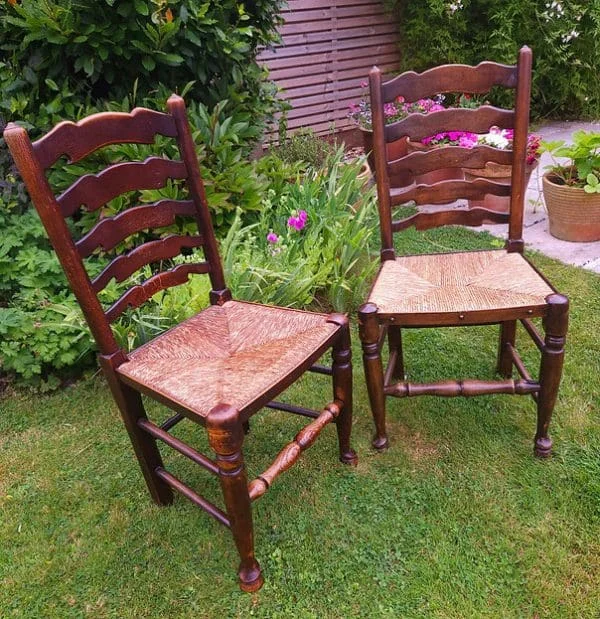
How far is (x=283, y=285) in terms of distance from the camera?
93.4 inches

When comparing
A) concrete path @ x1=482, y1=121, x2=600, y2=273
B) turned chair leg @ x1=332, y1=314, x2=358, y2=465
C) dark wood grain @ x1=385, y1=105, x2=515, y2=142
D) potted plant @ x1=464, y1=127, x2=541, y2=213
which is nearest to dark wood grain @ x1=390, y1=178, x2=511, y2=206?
dark wood grain @ x1=385, y1=105, x2=515, y2=142

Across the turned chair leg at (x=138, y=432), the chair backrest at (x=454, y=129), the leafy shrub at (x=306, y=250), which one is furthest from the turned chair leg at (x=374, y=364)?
the leafy shrub at (x=306, y=250)

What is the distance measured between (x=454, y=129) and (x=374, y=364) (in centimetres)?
83

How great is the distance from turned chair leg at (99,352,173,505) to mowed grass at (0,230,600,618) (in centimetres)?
→ 7

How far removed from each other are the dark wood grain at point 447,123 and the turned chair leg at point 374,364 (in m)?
0.63

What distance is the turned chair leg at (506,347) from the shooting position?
78.5 inches

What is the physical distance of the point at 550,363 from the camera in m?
1.56

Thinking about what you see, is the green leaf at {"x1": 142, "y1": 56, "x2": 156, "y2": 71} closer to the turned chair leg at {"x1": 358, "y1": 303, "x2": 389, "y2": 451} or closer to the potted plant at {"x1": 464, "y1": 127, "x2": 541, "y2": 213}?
the turned chair leg at {"x1": 358, "y1": 303, "x2": 389, "y2": 451}

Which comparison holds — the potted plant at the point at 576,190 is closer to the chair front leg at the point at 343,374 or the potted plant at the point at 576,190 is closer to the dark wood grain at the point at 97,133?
the chair front leg at the point at 343,374

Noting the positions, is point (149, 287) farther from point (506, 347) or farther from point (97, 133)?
point (506, 347)

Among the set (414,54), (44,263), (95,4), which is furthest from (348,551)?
(414,54)

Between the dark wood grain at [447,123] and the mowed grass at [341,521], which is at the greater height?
the dark wood grain at [447,123]

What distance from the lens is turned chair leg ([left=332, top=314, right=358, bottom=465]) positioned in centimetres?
157

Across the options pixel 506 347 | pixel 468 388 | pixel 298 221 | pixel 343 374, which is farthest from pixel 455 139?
pixel 343 374
